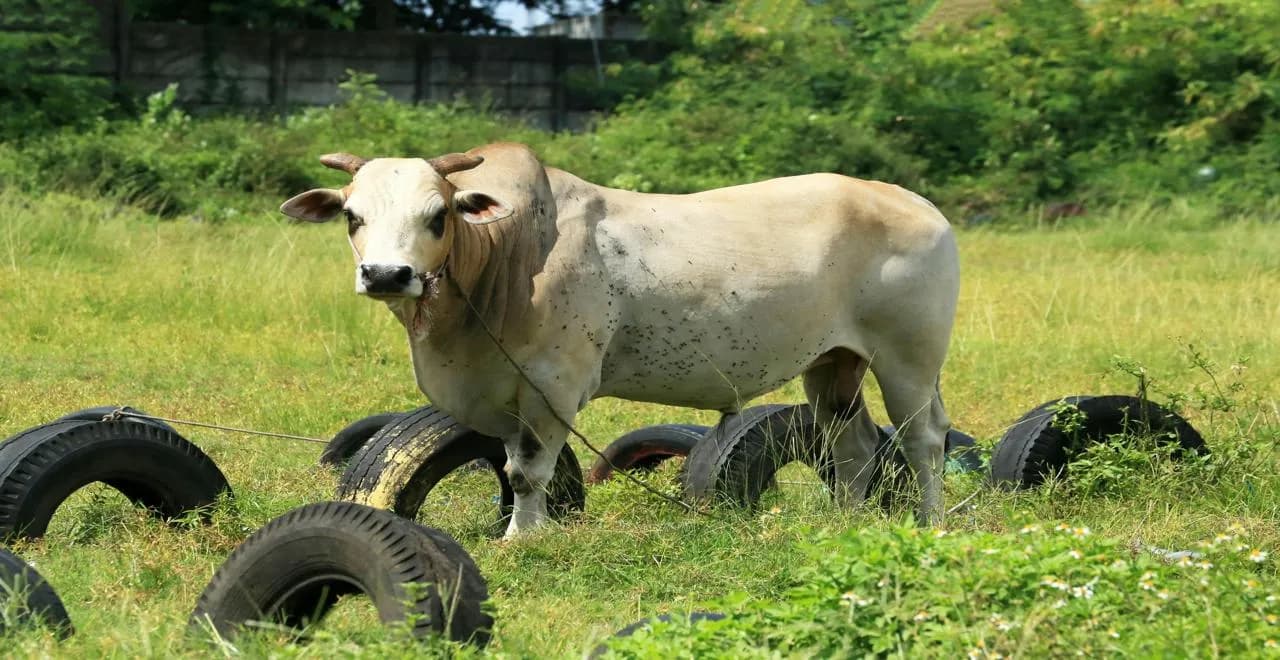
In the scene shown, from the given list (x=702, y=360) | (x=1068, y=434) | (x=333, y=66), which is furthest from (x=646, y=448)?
(x=333, y=66)

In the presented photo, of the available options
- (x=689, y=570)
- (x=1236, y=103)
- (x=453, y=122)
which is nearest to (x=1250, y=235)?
(x=1236, y=103)

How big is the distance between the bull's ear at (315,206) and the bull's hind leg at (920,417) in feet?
8.30

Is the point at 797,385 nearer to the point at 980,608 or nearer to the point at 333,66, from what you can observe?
the point at 980,608

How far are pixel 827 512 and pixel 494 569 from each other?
4.84ft

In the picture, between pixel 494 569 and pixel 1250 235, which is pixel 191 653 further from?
pixel 1250 235

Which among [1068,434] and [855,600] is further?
[1068,434]

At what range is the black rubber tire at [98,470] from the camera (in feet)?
20.2

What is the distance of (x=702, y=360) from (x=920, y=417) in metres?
1.20

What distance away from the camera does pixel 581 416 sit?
31.4 feet

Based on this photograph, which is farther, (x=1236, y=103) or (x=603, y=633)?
(x=1236, y=103)

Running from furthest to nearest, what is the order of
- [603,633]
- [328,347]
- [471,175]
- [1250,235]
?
[1250,235] → [328,347] → [471,175] → [603,633]

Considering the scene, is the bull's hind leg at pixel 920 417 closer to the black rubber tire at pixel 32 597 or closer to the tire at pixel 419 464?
the tire at pixel 419 464

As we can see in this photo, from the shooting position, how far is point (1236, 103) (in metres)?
18.9

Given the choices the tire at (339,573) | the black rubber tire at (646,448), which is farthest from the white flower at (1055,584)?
the black rubber tire at (646,448)
